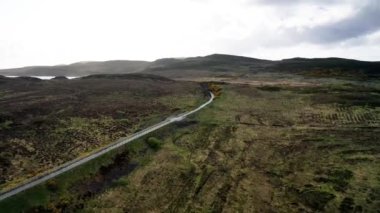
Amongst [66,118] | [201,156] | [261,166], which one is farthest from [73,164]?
[66,118]

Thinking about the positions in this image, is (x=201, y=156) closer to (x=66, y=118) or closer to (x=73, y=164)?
(x=73, y=164)

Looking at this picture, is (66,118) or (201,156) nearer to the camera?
(201,156)

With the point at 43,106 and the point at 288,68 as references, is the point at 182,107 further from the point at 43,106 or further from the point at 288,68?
the point at 288,68

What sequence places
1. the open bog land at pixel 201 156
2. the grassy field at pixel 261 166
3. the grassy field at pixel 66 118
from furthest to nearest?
the grassy field at pixel 66 118 → the open bog land at pixel 201 156 → the grassy field at pixel 261 166

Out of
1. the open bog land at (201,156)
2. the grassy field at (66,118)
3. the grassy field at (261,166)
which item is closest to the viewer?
the grassy field at (261,166)

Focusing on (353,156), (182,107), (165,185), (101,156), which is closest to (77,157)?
(101,156)

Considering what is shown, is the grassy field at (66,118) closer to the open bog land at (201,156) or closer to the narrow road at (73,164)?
the open bog land at (201,156)

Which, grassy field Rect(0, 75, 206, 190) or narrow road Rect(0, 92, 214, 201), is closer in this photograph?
narrow road Rect(0, 92, 214, 201)

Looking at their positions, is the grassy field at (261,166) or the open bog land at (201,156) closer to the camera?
the grassy field at (261,166)

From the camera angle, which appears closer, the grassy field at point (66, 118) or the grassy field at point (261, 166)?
the grassy field at point (261, 166)

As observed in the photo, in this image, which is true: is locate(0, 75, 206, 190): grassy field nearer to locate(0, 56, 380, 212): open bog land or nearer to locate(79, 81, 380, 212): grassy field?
locate(0, 56, 380, 212): open bog land

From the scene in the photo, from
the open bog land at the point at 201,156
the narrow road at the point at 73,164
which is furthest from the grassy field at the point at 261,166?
the narrow road at the point at 73,164

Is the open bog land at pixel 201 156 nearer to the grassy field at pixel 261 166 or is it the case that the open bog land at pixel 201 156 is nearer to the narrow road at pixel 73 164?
the grassy field at pixel 261 166

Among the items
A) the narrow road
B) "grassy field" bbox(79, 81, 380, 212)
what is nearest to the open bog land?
"grassy field" bbox(79, 81, 380, 212)
